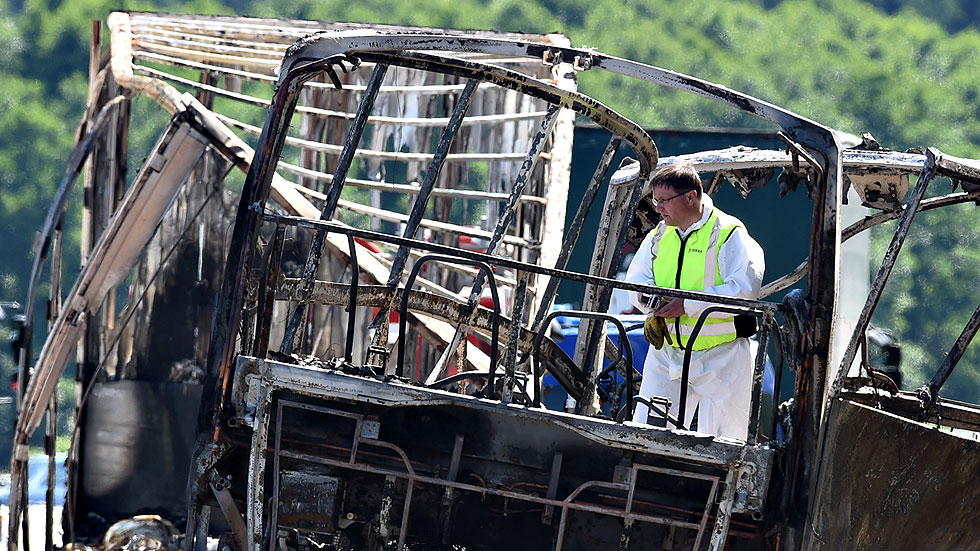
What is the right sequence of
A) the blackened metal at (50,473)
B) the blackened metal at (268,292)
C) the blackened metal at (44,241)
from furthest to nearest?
1. the blackened metal at (50,473)
2. the blackened metal at (44,241)
3. the blackened metal at (268,292)

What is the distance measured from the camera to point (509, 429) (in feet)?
18.7

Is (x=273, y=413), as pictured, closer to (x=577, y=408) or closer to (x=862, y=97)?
(x=577, y=408)

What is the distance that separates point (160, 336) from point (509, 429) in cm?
546

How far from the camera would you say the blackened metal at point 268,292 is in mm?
5855

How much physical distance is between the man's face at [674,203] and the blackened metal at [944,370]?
4.56 ft

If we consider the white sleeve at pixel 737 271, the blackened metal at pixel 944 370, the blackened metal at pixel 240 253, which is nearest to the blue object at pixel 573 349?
the white sleeve at pixel 737 271

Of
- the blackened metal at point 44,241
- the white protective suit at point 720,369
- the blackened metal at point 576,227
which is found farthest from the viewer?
the blackened metal at point 44,241

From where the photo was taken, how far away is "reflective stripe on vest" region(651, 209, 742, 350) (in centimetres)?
650

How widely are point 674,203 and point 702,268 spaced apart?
0.35 m

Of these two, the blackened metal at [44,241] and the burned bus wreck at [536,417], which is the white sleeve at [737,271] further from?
the blackened metal at [44,241]

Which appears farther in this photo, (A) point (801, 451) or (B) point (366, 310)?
(B) point (366, 310)

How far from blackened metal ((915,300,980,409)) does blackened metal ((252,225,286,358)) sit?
3.06 m

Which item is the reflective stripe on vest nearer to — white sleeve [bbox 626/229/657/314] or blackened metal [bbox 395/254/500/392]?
white sleeve [bbox 626/229/657/314]

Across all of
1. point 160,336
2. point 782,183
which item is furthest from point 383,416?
point 160,336
